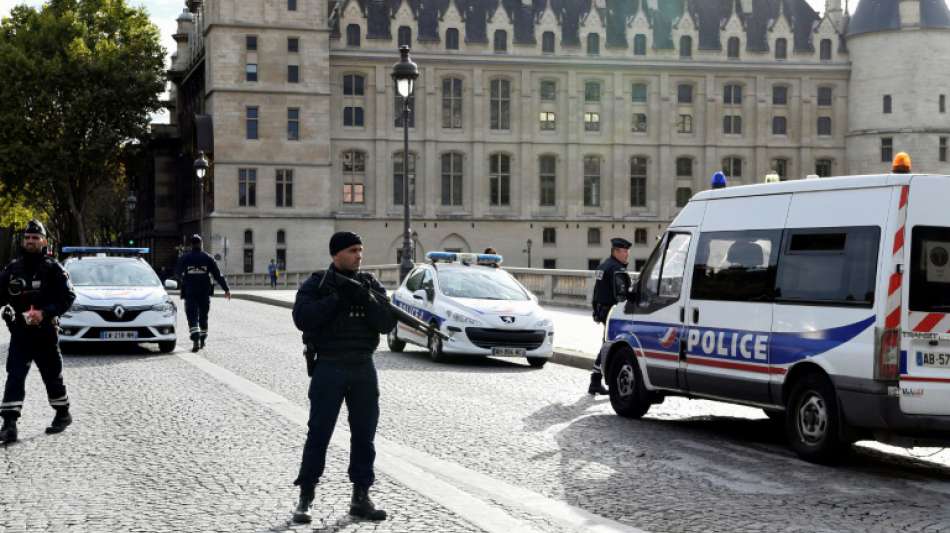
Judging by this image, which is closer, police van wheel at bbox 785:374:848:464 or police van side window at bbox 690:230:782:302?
police van wheel at bbox 785:374:848:464

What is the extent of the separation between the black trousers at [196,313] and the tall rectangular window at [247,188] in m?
58.9

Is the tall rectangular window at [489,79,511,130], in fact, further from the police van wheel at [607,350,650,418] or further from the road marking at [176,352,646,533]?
the road marking at [176,352,646,533]

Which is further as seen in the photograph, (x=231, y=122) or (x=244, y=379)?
(x=231, y=122)

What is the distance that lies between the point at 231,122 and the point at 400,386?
65444 mm

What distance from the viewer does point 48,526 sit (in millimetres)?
7234

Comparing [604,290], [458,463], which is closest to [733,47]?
[604,290]

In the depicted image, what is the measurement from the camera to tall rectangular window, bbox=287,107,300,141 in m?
79.8

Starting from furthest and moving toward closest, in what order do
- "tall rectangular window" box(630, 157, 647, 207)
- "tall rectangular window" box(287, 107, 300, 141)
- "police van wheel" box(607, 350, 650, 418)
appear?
"tall rectangular window" box(630, 157, 647, 207)
"tall rectangular window" box(287, 107, 300, 141)
"police van wheel" box(607, 350, 650, 418)

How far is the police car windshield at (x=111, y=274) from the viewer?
20.7m

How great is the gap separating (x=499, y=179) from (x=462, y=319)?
66148 mm

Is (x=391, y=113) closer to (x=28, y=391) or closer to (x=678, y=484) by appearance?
(x=28, y=391)

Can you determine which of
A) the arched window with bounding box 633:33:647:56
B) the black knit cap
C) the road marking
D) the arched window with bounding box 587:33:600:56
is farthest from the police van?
the arched window with bounding box 633:33:647:56

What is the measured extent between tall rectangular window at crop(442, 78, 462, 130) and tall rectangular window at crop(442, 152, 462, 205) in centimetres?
188

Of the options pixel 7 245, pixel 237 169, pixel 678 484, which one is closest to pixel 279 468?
pixel 678 484
